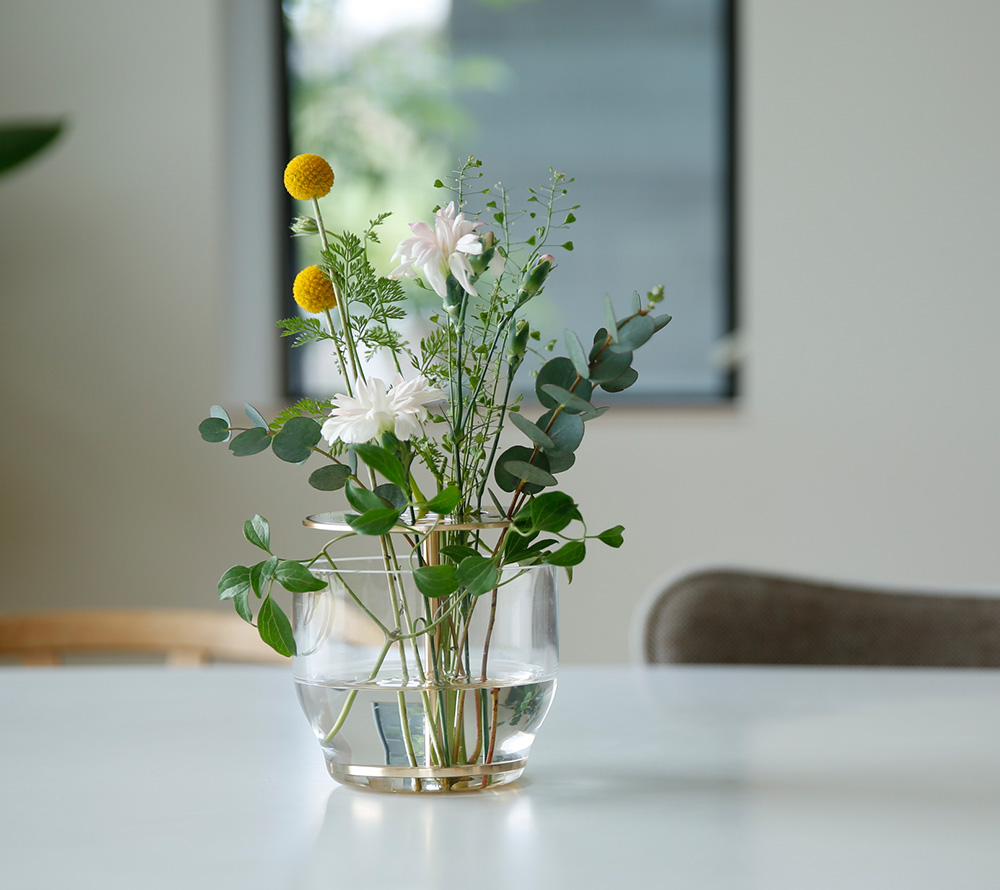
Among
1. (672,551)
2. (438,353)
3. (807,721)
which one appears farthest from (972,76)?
(438,353)

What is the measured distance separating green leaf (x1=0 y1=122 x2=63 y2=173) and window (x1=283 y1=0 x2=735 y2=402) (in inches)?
91.2

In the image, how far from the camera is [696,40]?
8.11ft

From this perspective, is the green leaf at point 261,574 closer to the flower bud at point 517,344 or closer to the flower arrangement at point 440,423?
the flower arrangement at point 440,423

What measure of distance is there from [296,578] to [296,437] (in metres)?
0.07

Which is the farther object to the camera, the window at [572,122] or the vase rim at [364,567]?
the window at [572,122]

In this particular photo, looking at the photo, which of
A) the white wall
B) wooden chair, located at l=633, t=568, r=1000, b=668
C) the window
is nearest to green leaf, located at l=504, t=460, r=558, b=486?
wooden chair, located at l=633, t=568, r=1000, b=668

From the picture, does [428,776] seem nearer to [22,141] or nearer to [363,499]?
[363,499]

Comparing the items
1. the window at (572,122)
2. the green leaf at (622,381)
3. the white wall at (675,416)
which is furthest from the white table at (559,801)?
the window at (572,122)

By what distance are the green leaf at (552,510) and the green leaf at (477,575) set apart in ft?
0.12

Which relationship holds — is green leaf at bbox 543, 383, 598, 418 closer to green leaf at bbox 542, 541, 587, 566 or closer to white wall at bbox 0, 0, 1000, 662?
green leaf at bbox 542, 541, 587, 566

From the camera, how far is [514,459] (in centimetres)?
55

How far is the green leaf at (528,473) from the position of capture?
531mm

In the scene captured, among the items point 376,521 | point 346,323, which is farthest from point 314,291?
point 376,521

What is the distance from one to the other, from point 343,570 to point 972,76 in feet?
7.11
